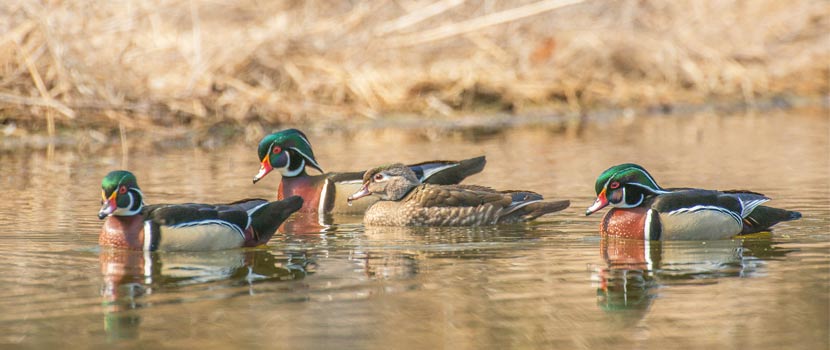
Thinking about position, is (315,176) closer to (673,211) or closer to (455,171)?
(455,171)

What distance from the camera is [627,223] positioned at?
959 cm

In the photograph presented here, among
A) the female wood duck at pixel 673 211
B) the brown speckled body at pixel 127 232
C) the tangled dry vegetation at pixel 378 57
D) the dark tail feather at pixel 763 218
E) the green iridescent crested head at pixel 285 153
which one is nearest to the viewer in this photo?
the brown speckled body at pixel 127 232

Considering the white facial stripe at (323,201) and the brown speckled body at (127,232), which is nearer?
the brown speckled body at (127,232)

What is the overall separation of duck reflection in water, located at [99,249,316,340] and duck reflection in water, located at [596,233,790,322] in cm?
185

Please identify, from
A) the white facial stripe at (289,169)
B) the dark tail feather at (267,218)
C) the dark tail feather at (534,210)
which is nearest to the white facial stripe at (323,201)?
the white facial stripe at (289,169)

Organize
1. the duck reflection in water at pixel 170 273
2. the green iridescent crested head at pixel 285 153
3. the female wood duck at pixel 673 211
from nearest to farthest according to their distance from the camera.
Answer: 1. the duck reflection in water at pixel 170 273
2. the female wood duck at pixel 673 211
3. the green iridescent crested head at pixel 285 153

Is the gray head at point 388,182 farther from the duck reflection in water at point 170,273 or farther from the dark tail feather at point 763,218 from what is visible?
the dark tail feather at point 763,218

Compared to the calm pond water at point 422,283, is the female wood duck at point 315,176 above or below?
above

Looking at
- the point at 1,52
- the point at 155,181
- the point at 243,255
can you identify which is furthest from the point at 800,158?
the point at 1,52

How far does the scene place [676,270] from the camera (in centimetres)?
825

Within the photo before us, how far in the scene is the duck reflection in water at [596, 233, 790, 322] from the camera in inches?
291

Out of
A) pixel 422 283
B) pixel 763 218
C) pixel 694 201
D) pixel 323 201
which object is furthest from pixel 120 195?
pixel 763 218

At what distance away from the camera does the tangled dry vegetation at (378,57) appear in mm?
17531

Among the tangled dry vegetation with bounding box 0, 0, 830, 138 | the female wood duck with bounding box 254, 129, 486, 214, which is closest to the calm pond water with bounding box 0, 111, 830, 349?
the female wood duck with bounding box 254, 129, 486, 214
